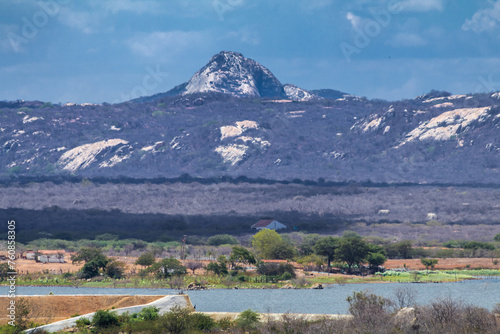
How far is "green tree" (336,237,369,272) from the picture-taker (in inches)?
3688

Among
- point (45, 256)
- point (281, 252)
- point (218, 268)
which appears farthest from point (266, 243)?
point (45, 256)

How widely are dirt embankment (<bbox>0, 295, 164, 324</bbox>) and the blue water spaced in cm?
678

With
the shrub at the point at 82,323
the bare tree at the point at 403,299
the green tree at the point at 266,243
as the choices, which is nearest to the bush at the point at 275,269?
the green tree at the point at 266,243

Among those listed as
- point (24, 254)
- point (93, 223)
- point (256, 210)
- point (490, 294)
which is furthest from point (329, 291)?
point (256, 210)

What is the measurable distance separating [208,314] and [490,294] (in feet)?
95.1

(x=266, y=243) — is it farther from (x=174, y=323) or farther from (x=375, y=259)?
(x=174, y=323)

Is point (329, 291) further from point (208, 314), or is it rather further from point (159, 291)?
point (208, 314)

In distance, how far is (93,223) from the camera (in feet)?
527

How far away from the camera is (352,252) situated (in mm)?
93688

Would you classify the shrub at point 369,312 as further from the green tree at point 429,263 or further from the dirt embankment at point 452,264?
the dirt embankment at point 452,264

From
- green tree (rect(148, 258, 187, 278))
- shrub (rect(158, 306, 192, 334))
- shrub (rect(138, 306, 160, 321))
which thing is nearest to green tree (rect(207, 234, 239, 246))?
green tree (rect(148, 258, 187, 278))

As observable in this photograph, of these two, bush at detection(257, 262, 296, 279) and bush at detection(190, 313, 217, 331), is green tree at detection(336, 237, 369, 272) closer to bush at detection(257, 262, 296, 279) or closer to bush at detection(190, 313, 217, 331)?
bush at detection(257, 262, 296, 279)

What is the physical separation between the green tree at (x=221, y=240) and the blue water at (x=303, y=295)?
4762 cm

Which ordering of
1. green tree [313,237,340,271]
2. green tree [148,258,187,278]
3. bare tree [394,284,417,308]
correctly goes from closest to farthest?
bare tree [394,284,417,308]
green tree [148,258,187,278]
green tree [313,237,340,271]
